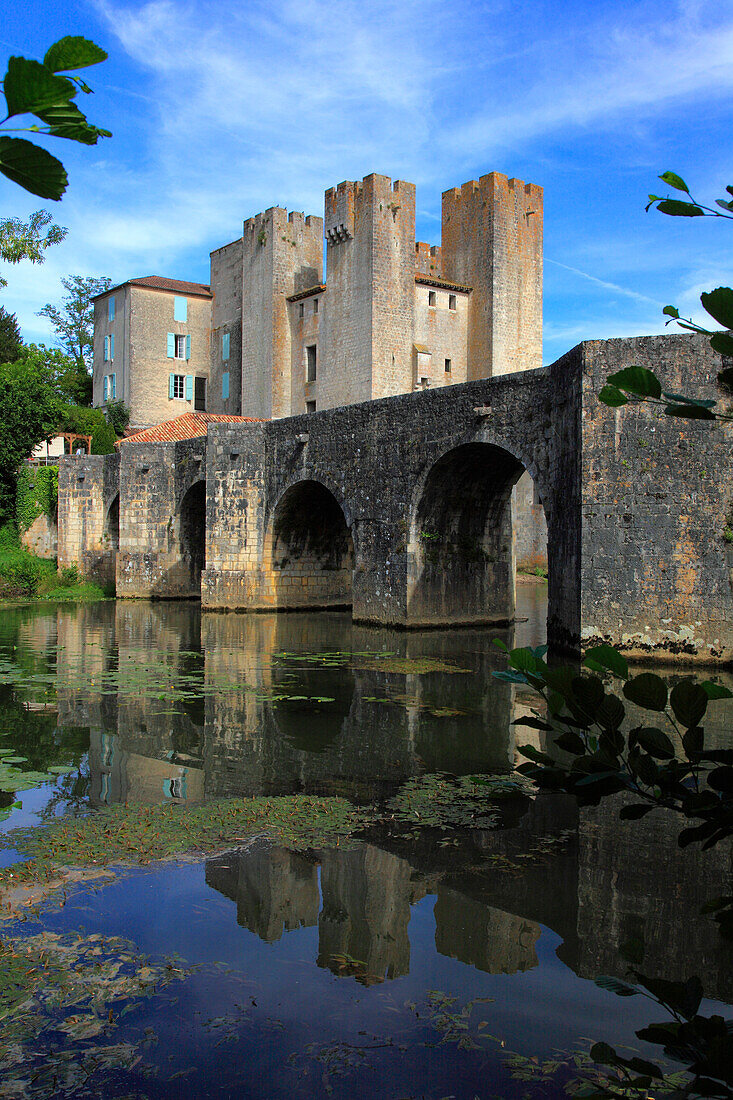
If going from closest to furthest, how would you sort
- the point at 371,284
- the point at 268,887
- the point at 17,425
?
1. the point at 268,887
2. the point at 17,425
3. the point at 371,284

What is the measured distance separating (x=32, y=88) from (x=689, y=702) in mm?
1352

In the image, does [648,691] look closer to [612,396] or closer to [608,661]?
[608,661]

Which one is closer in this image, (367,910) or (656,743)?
(656,743)

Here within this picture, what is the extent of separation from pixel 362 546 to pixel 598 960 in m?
12.8

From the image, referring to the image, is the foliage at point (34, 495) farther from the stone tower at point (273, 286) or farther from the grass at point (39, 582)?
the stone tower at point (273, 286)

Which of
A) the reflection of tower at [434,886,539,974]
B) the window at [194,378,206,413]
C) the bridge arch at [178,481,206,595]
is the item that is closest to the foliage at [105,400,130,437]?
the window at [194,378,206,413]

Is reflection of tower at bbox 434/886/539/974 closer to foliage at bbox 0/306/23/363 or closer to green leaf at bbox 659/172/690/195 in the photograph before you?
green leaf at bbox 659/172/690/195

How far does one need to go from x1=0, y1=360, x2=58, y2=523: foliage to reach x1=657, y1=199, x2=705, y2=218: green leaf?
2831 cm

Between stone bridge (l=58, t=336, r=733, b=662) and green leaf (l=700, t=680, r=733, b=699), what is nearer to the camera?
green leaf (l=700, t=680, r=733, b=699)

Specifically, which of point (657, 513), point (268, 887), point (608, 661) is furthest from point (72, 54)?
point (657, 513)

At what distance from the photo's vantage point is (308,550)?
19719 millimetres

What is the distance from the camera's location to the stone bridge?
1080 cm

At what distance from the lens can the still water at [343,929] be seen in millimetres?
2848

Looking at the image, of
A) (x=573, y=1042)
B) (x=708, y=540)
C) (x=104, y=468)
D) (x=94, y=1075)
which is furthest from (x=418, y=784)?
(x=104, y=468)
